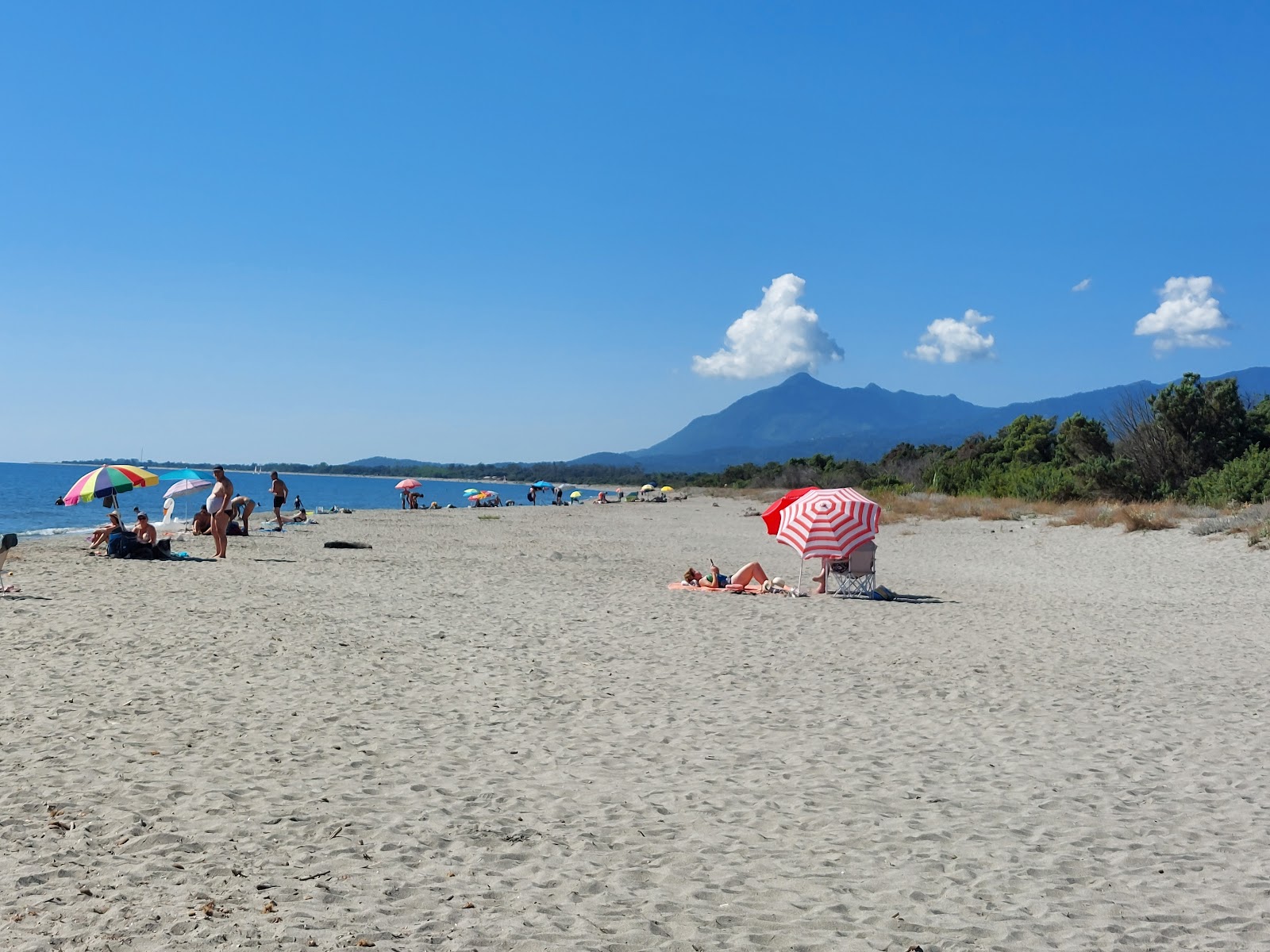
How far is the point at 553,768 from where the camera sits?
19.6ft

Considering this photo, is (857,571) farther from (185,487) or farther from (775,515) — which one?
(185,487)

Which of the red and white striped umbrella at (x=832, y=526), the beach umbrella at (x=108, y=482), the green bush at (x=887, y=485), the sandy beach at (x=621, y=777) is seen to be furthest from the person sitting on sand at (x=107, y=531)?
the green bush at (x=887, y=485)

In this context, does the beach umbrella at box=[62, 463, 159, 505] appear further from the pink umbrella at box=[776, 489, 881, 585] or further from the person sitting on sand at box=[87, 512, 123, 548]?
the pink umbrella at box=[776, 489, 881, 585]

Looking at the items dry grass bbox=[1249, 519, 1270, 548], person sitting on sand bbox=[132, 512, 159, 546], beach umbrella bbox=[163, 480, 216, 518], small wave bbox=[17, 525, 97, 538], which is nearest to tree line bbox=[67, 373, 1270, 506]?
dry grass bbox=[1249, 519, 1270, 548]

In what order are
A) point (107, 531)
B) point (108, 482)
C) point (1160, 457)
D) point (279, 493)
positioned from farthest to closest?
point (1160, 457) → point (279, 493) → point (107, 531) → point (108, 482)

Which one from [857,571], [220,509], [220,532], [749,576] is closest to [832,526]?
[857,571]

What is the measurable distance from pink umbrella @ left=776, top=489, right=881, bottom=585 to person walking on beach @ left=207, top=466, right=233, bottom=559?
1004cm

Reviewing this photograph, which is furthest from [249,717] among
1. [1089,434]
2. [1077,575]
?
[1089,434]

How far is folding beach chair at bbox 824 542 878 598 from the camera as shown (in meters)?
14.4

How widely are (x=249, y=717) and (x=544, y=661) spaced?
305 centimetres

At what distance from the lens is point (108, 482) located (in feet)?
58.9

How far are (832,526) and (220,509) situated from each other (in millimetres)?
11132

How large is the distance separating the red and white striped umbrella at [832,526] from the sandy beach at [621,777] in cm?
136

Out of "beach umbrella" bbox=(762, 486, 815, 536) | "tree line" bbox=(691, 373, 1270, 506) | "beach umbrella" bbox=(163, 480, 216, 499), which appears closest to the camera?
"beach umbrella" bbox=(762, 486, 815, 536)
